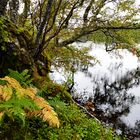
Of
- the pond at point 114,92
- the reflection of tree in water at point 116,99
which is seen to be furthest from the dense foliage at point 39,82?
the reflection of tree in water at point 116,99

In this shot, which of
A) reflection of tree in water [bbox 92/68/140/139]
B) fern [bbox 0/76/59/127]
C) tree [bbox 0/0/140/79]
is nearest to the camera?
fern [bbox 0/76/59/127]

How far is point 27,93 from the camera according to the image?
5289 mm

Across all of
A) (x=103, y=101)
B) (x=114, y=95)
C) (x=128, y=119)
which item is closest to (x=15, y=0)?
(x=128, y=119)

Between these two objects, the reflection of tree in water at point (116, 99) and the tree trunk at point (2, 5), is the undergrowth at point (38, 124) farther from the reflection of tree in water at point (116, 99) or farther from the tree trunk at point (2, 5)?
the reflection of tree in water at point (116, 99)

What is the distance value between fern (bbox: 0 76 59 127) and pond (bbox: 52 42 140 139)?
311 inches

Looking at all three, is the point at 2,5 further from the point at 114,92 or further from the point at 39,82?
the point at 114,92

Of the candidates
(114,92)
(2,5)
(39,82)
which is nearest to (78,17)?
(114,92)

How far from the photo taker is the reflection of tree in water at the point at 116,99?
14.6 meters

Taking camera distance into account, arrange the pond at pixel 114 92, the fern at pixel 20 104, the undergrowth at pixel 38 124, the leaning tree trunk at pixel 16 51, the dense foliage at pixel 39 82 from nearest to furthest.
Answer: the fern at pixel 20 104 < the undergrowth at pixel 38 124 < the dense foliage at pixel 39 82 < the leaning tree trunk at pixel 16 51 < the pond at pixel 114 92

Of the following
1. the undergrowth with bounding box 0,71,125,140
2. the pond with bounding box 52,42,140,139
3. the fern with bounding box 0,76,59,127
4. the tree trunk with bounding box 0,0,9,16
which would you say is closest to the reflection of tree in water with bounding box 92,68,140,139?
the pond with bounding box 52,42,140,139

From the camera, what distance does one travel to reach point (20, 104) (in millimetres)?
4766

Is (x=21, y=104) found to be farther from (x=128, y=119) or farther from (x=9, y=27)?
(x=128, y=119)

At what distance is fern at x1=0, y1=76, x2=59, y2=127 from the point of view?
4671 millimetres

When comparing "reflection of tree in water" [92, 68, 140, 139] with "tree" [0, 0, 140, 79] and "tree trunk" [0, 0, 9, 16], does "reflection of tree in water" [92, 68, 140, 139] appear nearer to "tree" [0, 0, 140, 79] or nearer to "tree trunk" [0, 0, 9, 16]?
"tree" [0, 0, 140, 79]
